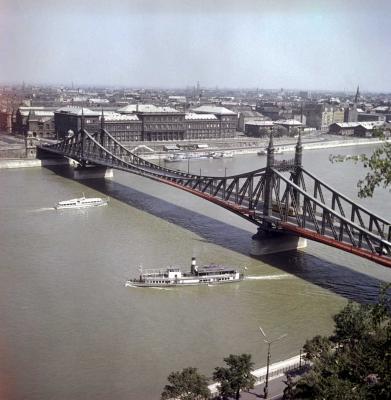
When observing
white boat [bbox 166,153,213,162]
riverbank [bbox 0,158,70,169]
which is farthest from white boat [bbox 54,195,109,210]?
white boat [bbox 166,153,213,162]

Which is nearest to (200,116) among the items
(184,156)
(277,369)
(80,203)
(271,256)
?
(184,156)

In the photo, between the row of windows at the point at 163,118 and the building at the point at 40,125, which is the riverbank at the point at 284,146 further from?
the building at the point at 40,125

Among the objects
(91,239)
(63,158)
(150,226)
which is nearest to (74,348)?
(91,239)

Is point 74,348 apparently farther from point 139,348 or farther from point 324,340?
point 324,340

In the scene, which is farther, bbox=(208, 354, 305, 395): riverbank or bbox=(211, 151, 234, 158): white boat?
bbox=(211, 151, 234, 158): white boat

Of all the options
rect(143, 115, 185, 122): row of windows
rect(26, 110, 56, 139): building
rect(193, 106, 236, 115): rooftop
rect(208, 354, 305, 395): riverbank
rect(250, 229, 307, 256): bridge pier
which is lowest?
rect(208, 354, 305, 395): riverbank

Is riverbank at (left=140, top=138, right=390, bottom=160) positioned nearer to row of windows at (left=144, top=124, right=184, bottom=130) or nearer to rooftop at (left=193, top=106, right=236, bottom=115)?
row of windows at (left=144, top=124, right=184, bottom=130)

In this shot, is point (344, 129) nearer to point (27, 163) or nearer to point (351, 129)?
point (351, 129)

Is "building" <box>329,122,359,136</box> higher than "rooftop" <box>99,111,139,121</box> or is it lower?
lower
